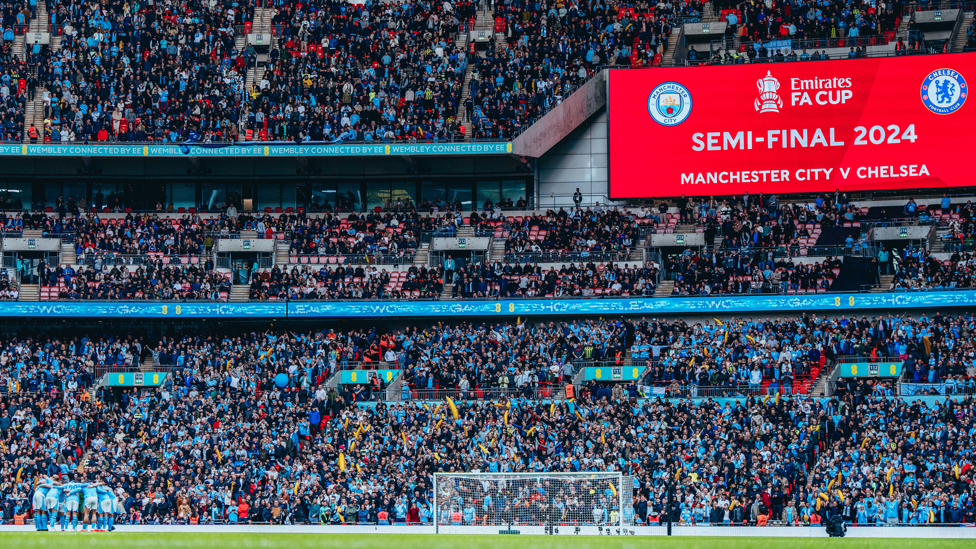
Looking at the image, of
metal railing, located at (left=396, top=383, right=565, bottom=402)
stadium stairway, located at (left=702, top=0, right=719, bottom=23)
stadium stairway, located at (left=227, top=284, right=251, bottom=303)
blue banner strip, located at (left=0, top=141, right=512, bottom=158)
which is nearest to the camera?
metal railing, located at (left=396, top=383, right=565, bottom=402)

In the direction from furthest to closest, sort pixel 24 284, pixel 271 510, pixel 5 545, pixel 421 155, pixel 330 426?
pixel 421 155 → pixel 24 284 → pixel 330 426 → pixel 271 510 → pixel 5 545

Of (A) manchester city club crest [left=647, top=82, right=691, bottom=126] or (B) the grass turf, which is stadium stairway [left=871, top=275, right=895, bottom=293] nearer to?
(A) manchester city club crest [left=647, top=82, right=691, bottom=126]

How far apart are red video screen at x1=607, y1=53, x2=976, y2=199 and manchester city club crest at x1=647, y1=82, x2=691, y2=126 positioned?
4 centimetres

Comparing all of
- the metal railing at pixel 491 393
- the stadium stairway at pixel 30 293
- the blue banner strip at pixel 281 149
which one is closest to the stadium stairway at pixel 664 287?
the metal railing at pixel 491 393

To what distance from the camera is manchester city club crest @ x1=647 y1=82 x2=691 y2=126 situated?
43344 mm

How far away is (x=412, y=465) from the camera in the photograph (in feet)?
98.7

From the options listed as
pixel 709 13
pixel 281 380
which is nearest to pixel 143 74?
pixel 281 380

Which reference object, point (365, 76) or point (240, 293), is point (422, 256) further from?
point (365, 76)

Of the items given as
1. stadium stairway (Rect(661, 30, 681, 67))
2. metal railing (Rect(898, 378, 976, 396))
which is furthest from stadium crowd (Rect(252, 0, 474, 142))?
metal railing (Rect(898, 378, 976, 396))

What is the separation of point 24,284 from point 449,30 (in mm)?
18681

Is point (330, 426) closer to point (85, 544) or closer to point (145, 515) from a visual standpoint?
point (145, 515)

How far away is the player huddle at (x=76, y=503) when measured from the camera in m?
21.9

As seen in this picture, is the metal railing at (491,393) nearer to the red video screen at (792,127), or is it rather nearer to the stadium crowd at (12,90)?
the red video screen at (792,127)

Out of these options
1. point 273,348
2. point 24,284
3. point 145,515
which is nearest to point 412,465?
point 145,515
